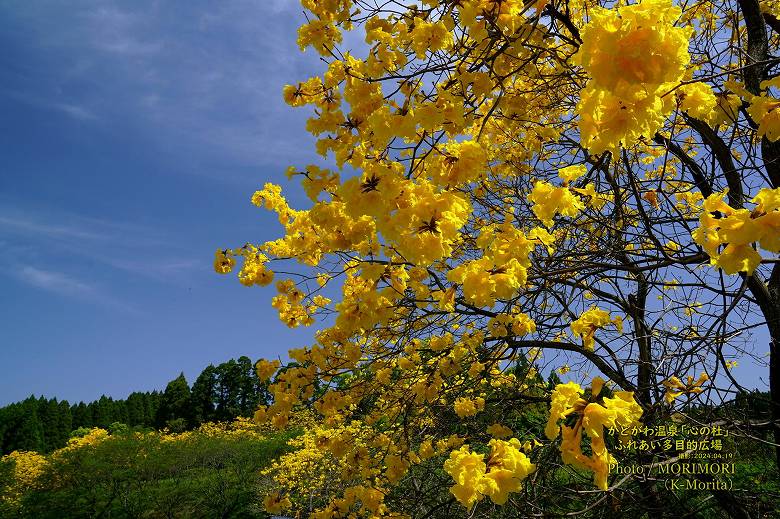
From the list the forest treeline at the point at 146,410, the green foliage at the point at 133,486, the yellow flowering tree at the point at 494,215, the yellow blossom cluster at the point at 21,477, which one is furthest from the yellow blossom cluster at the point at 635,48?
the forest treeline at the point at 146,410

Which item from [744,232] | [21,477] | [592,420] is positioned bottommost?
[21,477]

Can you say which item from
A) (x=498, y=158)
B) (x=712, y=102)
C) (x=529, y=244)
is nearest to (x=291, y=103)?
(x=529, y=244)

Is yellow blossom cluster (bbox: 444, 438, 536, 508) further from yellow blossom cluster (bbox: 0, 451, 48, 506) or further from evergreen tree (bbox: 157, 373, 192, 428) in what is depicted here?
evergreen tree (bbox: 157, 373, 192, 428)

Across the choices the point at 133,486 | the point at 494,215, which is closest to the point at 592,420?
the point at 494,215

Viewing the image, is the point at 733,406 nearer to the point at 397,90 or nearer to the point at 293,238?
the point at 397,90

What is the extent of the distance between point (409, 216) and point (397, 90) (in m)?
0.63

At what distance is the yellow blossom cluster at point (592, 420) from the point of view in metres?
1.43

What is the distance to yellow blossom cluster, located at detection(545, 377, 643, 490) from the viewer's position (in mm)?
1428

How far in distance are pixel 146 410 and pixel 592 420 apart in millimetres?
46055

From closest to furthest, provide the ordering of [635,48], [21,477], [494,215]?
[635,48] → [494,215] → [21,477]

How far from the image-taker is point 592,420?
1.43 metres

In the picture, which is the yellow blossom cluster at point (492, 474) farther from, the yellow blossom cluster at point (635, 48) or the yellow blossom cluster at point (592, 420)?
the yellow blossom cluster at point (635, 48)

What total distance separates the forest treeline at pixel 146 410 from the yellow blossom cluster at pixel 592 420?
34483 millimetres

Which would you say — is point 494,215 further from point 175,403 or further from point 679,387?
point 175,403
